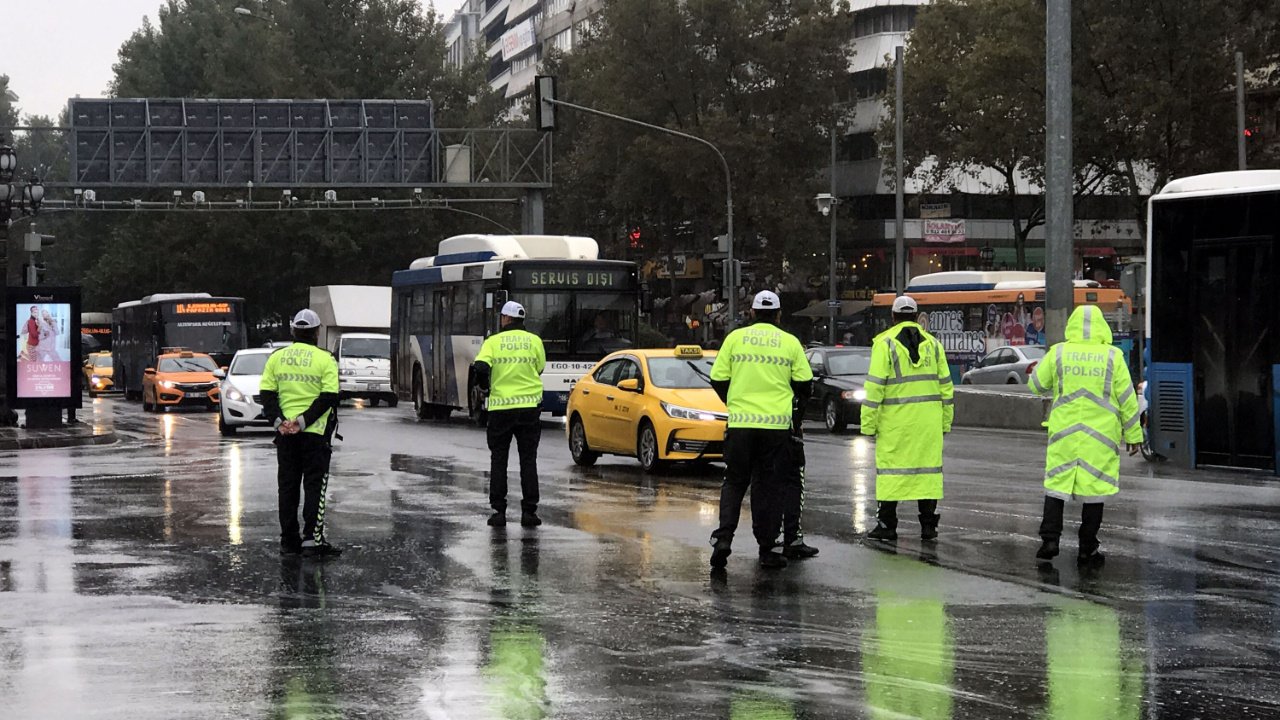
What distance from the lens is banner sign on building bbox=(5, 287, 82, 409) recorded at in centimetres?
3328

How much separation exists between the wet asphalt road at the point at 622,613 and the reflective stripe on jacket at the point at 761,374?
3.21ft

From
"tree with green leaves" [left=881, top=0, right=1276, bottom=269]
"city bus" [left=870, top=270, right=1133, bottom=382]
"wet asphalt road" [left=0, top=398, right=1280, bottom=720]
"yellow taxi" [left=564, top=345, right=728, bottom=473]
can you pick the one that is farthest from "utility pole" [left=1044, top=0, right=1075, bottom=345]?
"city bus" [left=870, top=270, right=1133, bottom=382]

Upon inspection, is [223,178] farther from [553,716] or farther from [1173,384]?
[553,716]

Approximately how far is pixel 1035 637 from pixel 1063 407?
3269 mm

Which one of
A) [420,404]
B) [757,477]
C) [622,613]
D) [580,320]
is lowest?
[622,613]

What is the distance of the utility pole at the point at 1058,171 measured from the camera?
24.3 metres

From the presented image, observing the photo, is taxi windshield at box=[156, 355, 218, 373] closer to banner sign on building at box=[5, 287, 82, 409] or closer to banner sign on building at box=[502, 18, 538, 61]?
banner sign on building at box=[5, 287, 82, 409]

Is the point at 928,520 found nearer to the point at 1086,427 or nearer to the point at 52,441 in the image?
the point at 1086,427

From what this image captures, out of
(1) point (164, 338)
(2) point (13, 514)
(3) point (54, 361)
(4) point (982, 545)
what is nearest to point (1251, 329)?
(4) point (982, 545)

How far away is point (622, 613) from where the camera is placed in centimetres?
1010

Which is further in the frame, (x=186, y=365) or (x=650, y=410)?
(x=186, y=365)

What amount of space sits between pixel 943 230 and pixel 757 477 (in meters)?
62.8

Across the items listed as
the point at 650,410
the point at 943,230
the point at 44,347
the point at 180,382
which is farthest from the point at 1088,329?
the point at 943,230

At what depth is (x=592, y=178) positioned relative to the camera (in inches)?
→ 2569
